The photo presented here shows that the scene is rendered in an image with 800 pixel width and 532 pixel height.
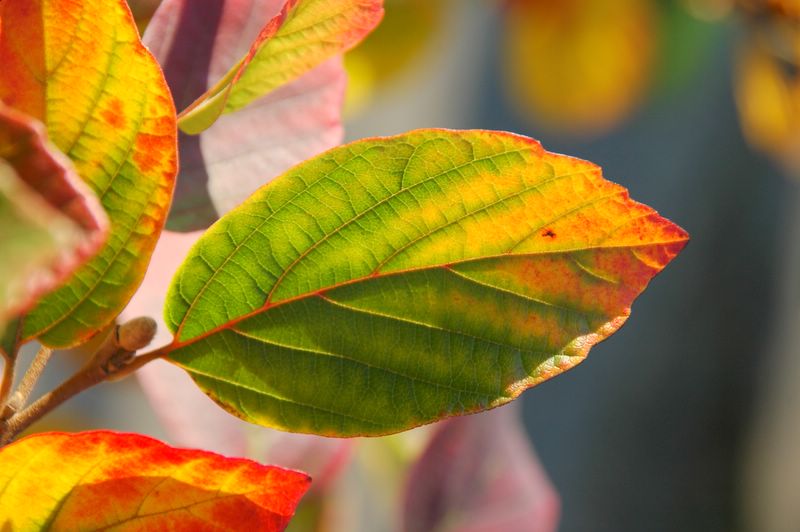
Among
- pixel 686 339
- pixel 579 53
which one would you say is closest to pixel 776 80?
pixel 579 53

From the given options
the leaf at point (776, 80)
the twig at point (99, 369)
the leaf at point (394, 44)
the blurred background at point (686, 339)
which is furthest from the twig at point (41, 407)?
the blurred background at point (686, 339)

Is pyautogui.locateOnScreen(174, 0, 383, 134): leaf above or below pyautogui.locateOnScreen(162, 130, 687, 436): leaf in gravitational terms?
above

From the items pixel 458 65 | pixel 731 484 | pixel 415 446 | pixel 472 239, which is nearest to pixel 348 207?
pixel 472 239

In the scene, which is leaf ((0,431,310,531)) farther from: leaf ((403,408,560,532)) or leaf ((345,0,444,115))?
leaf ((345,0,444,115))

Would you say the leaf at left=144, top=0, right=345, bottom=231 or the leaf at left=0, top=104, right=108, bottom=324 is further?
the leaf at left=144, top=0, right=345, bottom=231

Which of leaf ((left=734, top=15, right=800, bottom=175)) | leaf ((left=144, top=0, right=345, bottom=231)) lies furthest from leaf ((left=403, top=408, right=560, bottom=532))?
leaf ((left=734, top=15, right=800, bottom=175))

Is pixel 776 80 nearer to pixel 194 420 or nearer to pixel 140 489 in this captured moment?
pixel 194 420

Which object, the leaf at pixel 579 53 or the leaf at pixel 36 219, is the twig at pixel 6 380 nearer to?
the leaf at pixel 36 219
